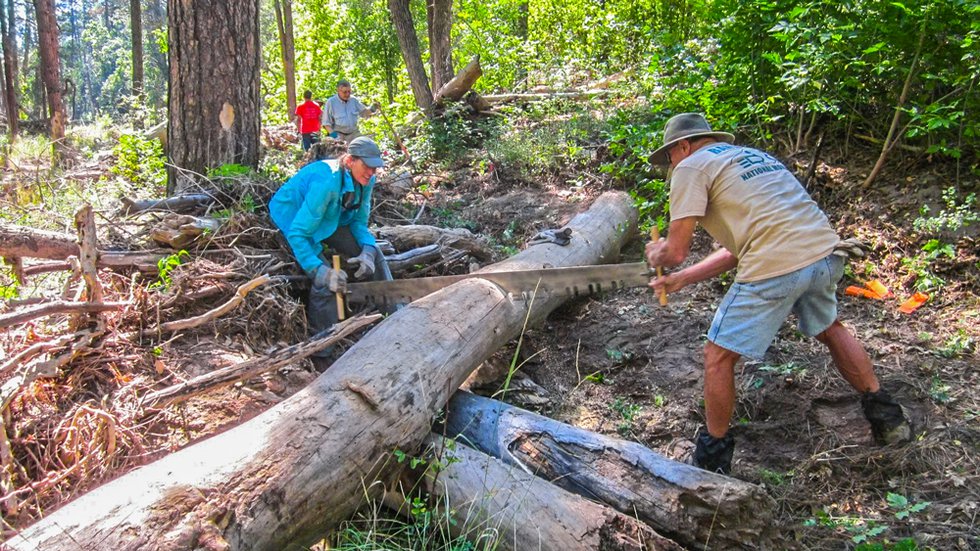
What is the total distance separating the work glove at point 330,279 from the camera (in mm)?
4168

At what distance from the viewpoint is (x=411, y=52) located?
1061cm

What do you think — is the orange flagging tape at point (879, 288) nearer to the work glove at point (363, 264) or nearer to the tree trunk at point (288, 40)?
the work glove at point (363, 264)

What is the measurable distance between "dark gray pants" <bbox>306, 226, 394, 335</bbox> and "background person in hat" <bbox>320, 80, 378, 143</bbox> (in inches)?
209

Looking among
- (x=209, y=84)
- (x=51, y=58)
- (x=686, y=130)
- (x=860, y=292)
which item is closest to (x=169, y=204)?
(x=209, y=84)

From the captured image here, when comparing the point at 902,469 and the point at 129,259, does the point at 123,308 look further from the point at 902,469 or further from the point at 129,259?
the point at 902,469

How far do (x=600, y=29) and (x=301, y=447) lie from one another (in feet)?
33.8

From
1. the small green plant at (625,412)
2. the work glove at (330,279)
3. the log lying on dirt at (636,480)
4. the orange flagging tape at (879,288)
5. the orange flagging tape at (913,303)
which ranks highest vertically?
the work glove at (330,279)

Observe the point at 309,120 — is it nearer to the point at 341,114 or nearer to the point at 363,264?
the point at 341,114

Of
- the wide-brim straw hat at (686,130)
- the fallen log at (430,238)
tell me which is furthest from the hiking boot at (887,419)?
the fallen log at (430,238)

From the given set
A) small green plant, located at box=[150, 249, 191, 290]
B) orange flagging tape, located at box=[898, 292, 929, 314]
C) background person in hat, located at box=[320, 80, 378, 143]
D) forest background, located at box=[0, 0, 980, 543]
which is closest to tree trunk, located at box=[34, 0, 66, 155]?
forest background, located at box=[0, 0, 980, 543]

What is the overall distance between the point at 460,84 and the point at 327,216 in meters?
6.29

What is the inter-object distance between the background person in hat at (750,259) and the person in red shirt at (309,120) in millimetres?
8525

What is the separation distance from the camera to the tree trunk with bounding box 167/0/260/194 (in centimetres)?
521

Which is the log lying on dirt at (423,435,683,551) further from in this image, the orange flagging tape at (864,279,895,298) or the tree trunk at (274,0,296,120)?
the tree trunk at (274,0,296,120)
